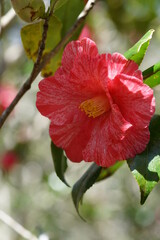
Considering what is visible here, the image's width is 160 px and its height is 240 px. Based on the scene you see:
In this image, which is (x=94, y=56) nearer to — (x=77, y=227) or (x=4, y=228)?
(x=4, y=228)

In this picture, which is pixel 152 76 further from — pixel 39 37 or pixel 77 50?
pixel 39 37

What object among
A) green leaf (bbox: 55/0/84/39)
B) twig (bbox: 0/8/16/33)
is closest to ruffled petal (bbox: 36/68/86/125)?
green leaf (bbox: 55/0/84/39)

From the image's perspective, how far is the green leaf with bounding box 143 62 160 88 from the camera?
94 cm

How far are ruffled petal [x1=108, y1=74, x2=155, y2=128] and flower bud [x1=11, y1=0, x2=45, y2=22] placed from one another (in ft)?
0.70

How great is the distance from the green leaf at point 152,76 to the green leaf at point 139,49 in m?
0.04

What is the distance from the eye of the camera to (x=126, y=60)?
2.93 feet

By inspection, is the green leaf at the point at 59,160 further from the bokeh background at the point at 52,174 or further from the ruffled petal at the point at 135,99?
the bokeh background at the point at 52,174

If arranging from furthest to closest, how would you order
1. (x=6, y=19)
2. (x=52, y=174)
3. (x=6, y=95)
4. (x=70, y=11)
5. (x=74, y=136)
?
(x=52, y=174)
(x=6, y=95)
(x=6, y=19)
(x=70, y=11)
(x=74, y=136)

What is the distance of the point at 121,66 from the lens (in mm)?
896

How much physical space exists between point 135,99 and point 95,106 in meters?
0.10

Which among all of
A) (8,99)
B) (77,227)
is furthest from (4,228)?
(8,99)

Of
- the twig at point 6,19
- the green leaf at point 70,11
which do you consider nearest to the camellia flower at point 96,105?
the green leaf at point 70,11

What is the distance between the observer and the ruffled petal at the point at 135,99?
877mm

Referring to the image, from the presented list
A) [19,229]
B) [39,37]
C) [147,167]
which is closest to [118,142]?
[147,167]
